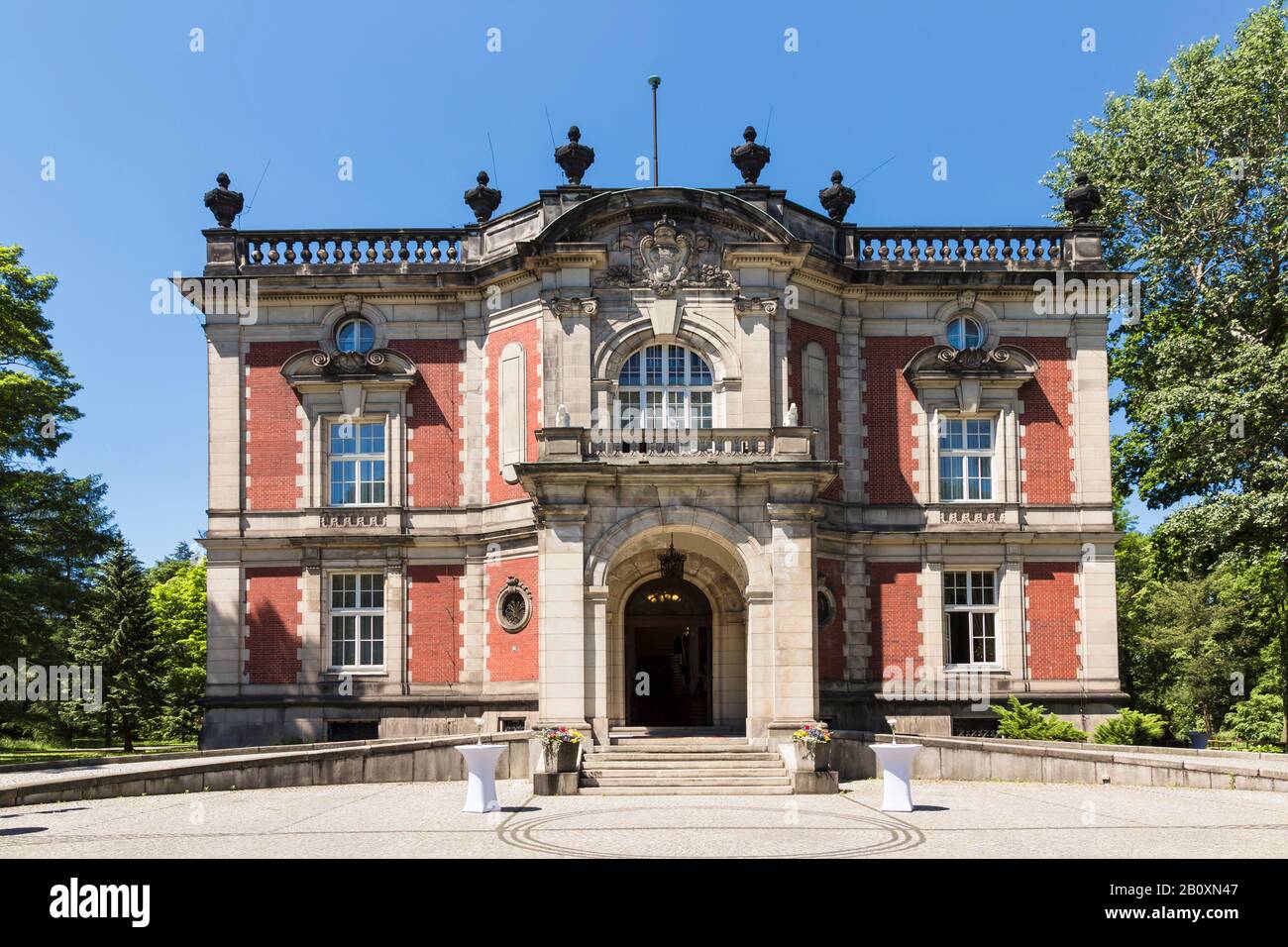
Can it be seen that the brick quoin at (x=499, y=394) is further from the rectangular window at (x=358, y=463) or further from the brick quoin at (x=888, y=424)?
the brick quoin at (x=888, y=424)

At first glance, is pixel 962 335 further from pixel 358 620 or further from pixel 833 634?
pixel 358 620

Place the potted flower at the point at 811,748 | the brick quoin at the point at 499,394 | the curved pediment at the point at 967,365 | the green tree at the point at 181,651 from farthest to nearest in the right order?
the green tree at the point at 181,651
the curved pediment at the point at 967,365
the brick quoin at the point at 499,394
the potted flower at the point at 811,748

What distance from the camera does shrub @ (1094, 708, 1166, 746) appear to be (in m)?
26.7

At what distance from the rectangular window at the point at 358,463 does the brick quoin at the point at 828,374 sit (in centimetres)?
954

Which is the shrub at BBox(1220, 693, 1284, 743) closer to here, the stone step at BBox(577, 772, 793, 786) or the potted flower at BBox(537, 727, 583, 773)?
the stone step at BBox(577, 772, 793, 786)

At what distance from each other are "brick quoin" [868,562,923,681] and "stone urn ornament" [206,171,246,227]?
56.2 ft

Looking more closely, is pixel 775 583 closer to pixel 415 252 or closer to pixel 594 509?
pixel 594 509

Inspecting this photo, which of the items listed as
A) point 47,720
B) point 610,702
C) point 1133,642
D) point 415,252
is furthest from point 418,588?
point 1133,642

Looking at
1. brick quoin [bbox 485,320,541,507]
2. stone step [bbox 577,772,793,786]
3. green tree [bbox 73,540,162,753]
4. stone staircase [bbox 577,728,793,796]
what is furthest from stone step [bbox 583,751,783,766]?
green tree [bbox 73,540,162,753]

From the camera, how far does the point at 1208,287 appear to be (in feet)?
105

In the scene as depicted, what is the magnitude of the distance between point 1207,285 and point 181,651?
39888mm

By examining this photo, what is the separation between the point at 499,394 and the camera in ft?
93.2

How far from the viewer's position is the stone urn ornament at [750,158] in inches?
1098

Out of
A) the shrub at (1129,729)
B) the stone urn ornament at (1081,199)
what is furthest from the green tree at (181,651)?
the stone urn ornament at (1081,199)
